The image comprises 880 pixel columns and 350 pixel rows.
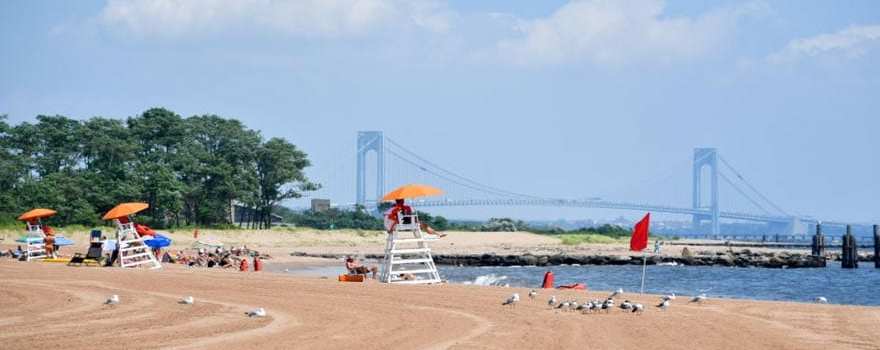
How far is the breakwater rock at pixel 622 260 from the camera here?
46844 millimetres

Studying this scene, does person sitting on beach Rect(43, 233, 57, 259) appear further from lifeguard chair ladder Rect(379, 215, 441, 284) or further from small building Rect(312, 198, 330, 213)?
small building Rect(312, 198, 330, 213)

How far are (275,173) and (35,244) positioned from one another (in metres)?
28.9

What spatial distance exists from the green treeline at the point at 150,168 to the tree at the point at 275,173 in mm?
52

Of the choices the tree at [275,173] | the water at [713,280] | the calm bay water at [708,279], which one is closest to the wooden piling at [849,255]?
the water at [713,280]

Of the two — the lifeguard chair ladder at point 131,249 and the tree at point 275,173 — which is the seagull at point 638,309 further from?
the tree at point 275,173

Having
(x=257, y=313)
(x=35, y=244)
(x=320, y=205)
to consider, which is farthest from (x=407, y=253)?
(x=320, y=205)

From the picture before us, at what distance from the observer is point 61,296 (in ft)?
55.2

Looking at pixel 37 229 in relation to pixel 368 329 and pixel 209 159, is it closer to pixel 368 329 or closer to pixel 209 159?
pixel 368 329

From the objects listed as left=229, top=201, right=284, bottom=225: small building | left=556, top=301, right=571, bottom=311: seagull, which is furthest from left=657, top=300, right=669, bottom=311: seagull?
left=229, top=201, right=284, bottom=225: small building

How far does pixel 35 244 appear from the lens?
30469 millimetres

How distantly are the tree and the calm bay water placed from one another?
17.3 m

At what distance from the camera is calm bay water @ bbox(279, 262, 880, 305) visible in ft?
106

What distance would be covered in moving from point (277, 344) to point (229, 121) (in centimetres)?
5072

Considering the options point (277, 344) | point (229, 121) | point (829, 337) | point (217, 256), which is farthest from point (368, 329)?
point (229, 121)
